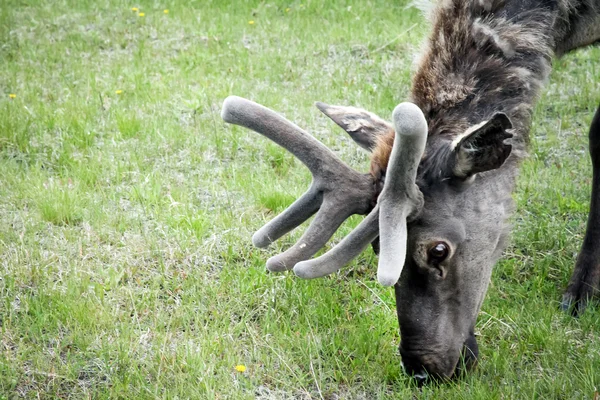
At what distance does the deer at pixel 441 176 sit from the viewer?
12.4 ft

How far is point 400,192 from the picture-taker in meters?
3.75

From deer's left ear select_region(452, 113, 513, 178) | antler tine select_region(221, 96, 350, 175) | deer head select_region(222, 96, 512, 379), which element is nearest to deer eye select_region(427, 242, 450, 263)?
deer head select_region(222, 96, 512, 379)

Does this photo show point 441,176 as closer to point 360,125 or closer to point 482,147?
point 482,147

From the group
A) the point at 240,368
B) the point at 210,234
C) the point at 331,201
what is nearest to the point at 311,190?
the point at 331,201

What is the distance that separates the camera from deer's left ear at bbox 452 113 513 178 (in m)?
3.66

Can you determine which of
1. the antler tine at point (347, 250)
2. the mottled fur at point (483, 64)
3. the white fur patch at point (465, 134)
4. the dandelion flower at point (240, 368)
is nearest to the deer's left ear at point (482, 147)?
the white fur patch at point (465, 134)

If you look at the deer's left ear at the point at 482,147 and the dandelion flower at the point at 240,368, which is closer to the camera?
the deer's left ear at the point at 482,147

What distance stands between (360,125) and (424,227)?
72 centimetres

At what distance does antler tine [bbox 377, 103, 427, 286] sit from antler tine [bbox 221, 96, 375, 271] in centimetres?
22

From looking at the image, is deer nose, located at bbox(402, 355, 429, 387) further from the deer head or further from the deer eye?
the deer eye

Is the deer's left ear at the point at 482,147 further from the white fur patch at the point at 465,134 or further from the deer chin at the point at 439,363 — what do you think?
the deer chin at the point at 439,363

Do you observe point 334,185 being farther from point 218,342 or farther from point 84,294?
point 84,294

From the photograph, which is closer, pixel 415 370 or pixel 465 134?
Answer: pixel 465 134

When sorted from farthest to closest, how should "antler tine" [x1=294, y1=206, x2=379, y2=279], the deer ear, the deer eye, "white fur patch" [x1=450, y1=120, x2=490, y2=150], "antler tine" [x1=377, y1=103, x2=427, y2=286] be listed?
the deer ear, the deer eye, "antler tine" [x1=294, y1=206, x2=379, y2=279], "white fur patch" [x1=450, y1=120, x2=490, y2=150], "antler tine" [x1=377, y1=103, x2=427, y2=286]
